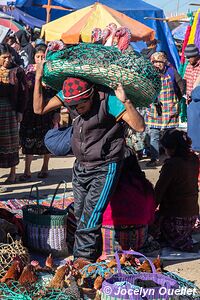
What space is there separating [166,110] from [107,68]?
4802 mm

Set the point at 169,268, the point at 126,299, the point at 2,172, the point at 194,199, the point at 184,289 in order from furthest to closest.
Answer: the point at 2,172, the point at 194,199, the point at 169,268, the point at 184,289, the point at 126,299

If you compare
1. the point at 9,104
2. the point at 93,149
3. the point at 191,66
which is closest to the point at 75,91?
the point at 93,149

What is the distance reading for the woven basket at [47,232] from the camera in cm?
531

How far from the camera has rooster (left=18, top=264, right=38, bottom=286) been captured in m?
4.15

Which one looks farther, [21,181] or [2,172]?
[2,172]

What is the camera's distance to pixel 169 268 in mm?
5184

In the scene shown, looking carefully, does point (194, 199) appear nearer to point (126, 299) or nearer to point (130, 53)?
point (130, 53)

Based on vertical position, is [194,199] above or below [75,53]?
below

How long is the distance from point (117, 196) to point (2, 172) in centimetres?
402

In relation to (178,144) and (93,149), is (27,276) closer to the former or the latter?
(93,149)

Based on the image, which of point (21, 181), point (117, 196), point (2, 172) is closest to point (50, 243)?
point (117, 196)

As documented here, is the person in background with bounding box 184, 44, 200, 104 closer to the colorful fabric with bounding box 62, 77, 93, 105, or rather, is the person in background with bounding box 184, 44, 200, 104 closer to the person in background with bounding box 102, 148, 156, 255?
the person in background with bounding box 102, 148, 156, 255

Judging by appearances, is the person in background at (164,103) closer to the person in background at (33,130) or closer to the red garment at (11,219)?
the person in background at (33,130)

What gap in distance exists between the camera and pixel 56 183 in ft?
27.2
